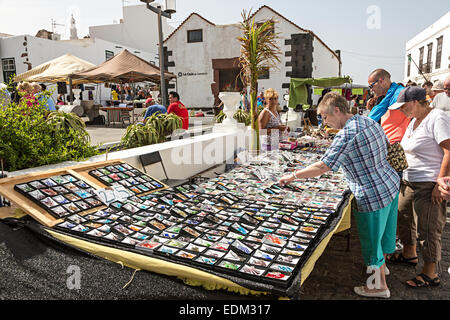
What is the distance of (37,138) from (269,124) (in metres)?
2.97

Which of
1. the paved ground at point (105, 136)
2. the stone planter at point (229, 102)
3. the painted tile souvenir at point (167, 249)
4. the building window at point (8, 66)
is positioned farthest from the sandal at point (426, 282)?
the building window at point (8, 66)

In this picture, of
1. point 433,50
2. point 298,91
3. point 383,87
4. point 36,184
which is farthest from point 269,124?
point 433,50

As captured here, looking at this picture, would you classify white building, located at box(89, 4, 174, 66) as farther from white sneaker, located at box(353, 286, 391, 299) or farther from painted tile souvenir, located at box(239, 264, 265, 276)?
painted tile souvenir, located at box(239, 264, 265, 276)

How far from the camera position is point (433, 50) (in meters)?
22.0

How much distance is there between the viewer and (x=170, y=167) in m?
4.13

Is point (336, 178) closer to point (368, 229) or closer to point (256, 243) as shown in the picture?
point (368, 229)

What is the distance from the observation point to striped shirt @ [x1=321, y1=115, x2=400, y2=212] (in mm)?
2105

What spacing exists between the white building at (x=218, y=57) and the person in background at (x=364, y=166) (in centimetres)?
1681

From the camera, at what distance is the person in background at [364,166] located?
211 cm

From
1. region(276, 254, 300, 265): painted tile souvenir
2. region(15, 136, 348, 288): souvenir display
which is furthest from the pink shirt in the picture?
region(276, 254, 300, 265): painted tile souvenir

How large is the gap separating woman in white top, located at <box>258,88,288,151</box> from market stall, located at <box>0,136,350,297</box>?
143 centimetres

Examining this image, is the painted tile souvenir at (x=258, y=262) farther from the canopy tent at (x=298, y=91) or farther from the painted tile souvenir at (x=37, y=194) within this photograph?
the canopy tent at (x=298, y=91)
